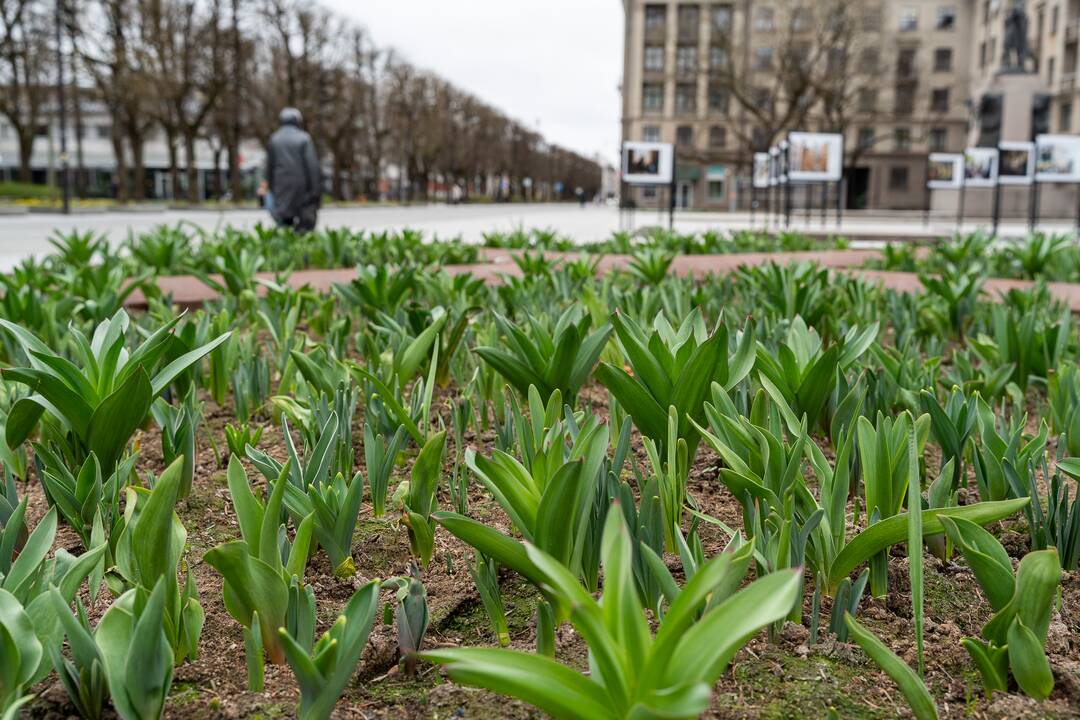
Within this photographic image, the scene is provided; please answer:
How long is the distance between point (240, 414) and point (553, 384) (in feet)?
3.04

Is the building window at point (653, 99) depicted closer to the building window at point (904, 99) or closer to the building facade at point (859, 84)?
the building facade at point (859, 84)

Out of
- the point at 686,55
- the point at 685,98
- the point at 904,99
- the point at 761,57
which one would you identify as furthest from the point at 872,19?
the point at 686,55

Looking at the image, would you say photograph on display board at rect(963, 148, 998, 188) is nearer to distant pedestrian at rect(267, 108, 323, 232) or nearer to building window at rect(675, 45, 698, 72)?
distant pedestrian at rect(267, 108, 323, 232)

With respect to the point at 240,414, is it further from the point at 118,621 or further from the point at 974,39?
the point at 974,39

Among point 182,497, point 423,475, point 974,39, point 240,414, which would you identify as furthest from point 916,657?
point 974,39

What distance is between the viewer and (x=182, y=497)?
225 cm

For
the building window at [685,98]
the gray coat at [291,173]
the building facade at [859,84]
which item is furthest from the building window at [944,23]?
the gray coat at [291,173]

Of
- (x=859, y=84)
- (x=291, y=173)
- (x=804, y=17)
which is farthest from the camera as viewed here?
(x=859, y=84)

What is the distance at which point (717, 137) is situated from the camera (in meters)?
72.5

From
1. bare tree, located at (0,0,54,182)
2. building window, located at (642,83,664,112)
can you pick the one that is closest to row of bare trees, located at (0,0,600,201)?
bare tree, located at (0,0,54,182)

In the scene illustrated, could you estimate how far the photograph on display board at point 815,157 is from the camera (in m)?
21.8

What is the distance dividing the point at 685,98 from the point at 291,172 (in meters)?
64.6

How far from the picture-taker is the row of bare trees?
42375mm

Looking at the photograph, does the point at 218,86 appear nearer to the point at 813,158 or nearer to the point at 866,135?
the point at 813,158
